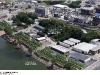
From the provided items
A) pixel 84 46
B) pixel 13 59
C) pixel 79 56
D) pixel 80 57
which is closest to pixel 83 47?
pixel 84 46

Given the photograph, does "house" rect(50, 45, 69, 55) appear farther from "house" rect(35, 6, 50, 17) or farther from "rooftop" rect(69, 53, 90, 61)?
"house" rect(35, 6, 50, 17)

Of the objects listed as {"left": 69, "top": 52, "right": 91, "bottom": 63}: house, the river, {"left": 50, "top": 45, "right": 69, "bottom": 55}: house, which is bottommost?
the river

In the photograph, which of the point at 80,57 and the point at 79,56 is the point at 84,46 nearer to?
the point at 79,56

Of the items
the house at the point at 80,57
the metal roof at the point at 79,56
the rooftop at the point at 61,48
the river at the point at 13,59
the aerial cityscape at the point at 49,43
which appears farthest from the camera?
the rooftop at the point at 61,48

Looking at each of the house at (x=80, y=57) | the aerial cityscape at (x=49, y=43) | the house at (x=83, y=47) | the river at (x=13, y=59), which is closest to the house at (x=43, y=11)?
the aerial cityscape at (x=49, y=43)

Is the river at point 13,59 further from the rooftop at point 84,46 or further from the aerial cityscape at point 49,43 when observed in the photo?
the rooftop at point 84,46

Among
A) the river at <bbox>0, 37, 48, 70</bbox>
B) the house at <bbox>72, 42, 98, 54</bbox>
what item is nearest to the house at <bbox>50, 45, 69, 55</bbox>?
the house at <bbox>72, 42, 98, 54</bbox>

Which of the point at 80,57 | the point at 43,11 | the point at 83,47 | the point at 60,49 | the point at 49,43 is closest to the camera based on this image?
the point at 80,57

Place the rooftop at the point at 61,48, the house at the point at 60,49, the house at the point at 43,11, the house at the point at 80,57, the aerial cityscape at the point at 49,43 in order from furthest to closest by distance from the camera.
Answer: the house at the point at 43,11, the rooftop at the point at 61,48, the house at the point at 60,49, the house at the point at 80,57, the aerial cityscape at the point at 49,43
